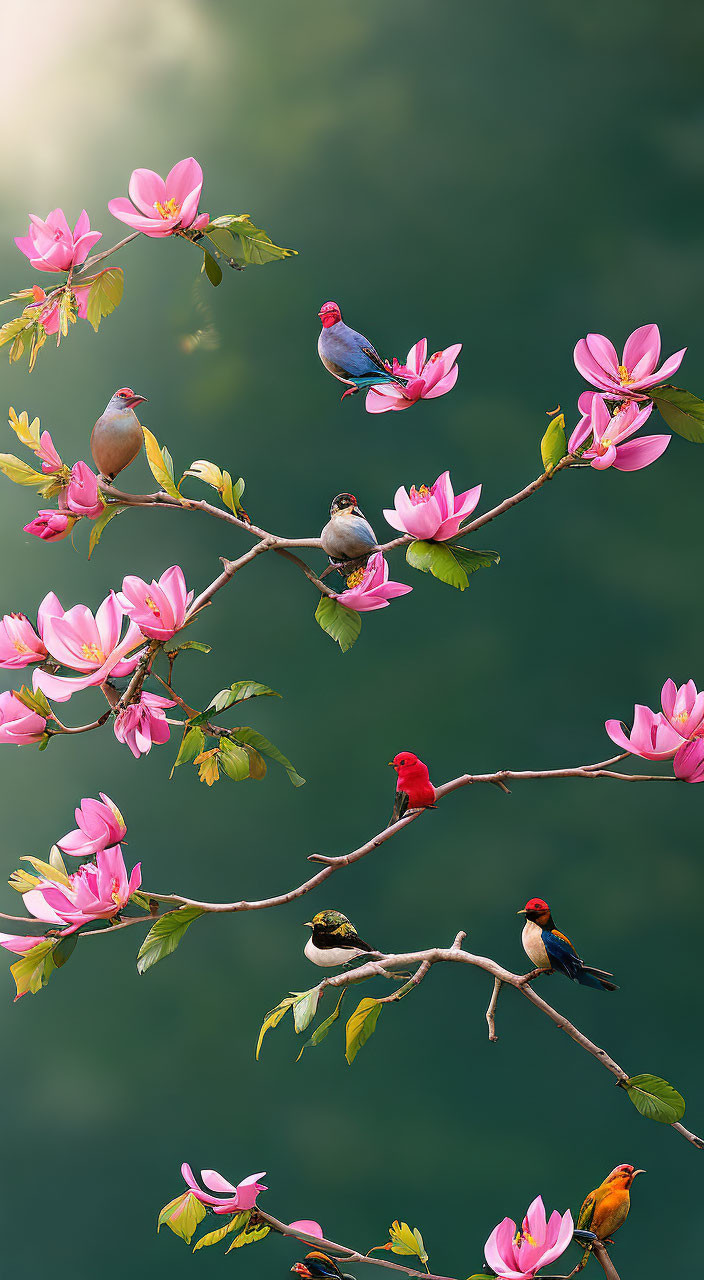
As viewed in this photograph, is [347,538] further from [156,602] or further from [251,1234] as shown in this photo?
[251,1234]

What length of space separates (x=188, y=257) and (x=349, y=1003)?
892mm

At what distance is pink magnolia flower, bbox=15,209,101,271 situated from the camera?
3.02 ft

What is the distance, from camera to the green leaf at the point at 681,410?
0.85 m

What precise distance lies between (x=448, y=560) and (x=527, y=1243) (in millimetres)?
591

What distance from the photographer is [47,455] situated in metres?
0.94

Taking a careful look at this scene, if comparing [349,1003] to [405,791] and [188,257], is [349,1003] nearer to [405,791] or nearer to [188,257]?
[405,791]

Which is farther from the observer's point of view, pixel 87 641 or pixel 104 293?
pixel 104 293

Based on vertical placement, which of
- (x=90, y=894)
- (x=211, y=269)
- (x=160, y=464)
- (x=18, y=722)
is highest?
(x=211, y=269)

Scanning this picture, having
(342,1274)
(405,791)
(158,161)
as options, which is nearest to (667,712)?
(405,791)

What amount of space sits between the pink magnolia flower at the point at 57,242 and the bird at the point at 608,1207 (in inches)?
39.4

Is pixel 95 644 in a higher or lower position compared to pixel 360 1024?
higher

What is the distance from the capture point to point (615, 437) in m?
0.84

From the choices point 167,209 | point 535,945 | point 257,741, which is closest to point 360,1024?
point 535,945

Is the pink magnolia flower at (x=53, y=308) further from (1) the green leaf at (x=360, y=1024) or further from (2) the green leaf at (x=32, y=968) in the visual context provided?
(1) the green leaf at (x=360, y=1024)
